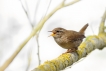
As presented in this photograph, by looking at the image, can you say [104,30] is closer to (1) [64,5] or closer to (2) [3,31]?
(1) [64,5]

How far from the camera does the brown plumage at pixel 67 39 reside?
4.05ft

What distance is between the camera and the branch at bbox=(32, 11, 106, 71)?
100 centimetres

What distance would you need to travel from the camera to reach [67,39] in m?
1.25

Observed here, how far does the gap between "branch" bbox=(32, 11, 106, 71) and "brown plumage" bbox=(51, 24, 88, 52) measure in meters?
0.03

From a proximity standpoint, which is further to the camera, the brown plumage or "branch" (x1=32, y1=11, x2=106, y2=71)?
the brown plumage

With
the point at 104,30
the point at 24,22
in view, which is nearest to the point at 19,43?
the point at 24,22

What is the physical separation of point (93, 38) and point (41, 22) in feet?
1.06

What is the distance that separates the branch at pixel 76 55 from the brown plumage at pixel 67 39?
32mm

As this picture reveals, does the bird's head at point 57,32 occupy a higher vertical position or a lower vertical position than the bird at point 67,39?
higher

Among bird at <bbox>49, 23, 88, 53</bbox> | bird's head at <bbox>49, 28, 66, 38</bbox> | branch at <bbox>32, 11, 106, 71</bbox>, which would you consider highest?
bird's head at <bbox>49, 28, 66, 38</bbox>

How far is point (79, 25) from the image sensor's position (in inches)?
64.6

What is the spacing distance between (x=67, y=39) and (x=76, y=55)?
84 millimetres

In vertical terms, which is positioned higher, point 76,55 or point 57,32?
point 57,32

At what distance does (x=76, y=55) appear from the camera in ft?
3.96
